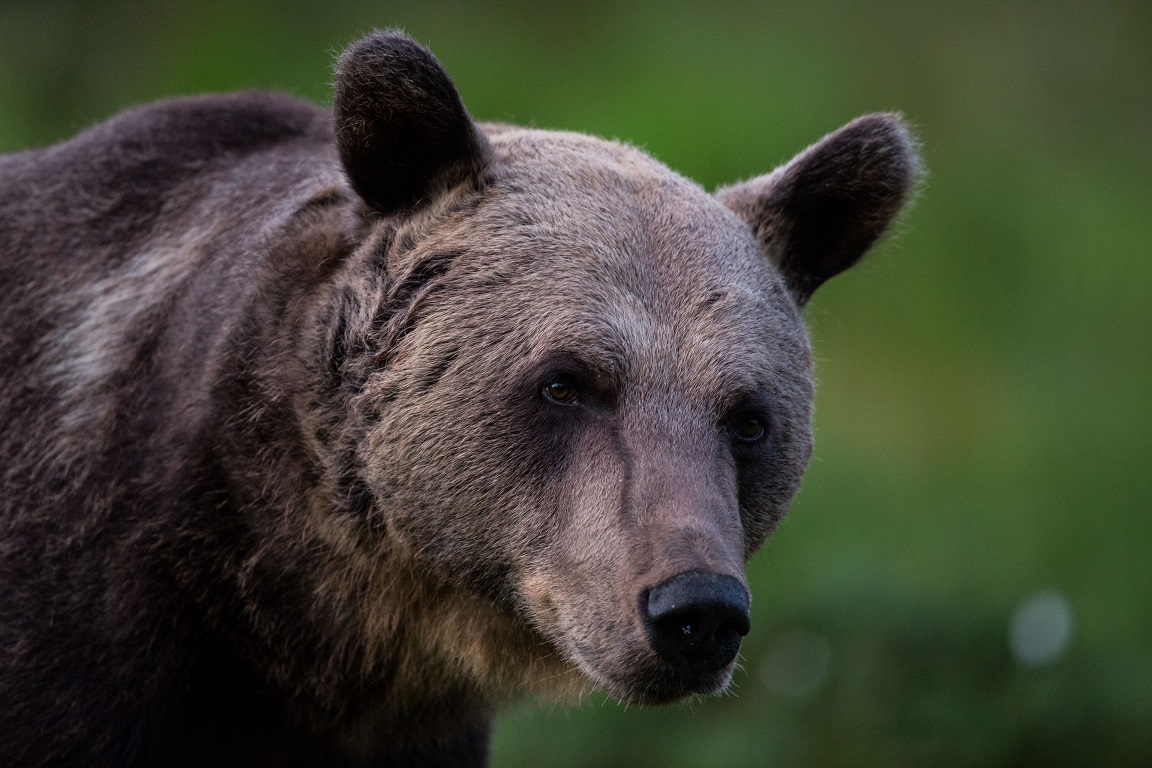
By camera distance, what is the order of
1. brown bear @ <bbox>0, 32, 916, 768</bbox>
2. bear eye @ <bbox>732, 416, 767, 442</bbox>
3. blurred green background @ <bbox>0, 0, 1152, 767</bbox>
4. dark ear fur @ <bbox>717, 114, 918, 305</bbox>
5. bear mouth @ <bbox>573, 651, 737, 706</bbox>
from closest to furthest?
bear mouth @ <bbox>573, 651, 737, 706</bbox>
brown bear @ <bbox>0, 32, 916, 768</bbox>
bear eye @ <bbox>732, 416, 767, 442</bbox>
dark ear fur @ <bbox>717, 114, 918, 305</bbox>
blurred green background @ <bbox>0, 0, 1152, 767</bbox>

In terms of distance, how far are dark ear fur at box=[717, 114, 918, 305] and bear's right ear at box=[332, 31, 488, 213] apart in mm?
1074

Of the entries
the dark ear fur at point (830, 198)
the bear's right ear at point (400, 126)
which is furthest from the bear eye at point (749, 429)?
the bear's right ear at point (400, 126)

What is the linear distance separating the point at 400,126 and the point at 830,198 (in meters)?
1.63

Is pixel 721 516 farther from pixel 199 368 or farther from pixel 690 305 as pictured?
pixel 199 368

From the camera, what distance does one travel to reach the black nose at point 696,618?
3889 millimetres

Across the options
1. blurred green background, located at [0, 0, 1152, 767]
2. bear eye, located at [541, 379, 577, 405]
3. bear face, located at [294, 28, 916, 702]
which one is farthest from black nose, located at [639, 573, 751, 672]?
blurred green background, located at [0, 0, 1152, 767]

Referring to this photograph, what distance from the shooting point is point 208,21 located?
46.3ft

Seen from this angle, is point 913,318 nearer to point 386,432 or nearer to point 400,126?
point 400,126

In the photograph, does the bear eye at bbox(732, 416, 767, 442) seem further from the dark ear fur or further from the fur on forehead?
the dark ear fur

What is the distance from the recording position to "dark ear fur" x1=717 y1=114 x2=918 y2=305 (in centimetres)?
530

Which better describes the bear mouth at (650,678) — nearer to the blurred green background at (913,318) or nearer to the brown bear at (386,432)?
the brown bear at (386,432)

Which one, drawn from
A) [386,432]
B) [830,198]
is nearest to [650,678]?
[386,432]

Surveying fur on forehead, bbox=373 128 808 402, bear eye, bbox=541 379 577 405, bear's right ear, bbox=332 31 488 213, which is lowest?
bear eye, bbox=541 379 577 405

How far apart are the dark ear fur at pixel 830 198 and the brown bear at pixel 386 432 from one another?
0.01m
